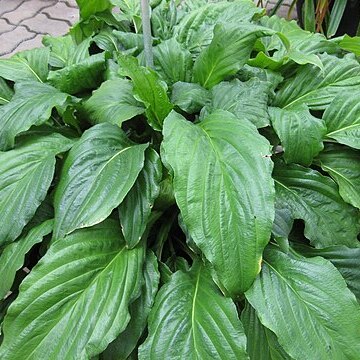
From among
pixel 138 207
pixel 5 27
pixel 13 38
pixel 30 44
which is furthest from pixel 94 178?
pixel 5 27

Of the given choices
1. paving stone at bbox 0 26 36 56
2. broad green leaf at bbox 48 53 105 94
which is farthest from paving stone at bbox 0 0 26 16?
broad green leaf at bbox 48 53 105 94

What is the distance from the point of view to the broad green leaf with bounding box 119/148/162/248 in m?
0.80

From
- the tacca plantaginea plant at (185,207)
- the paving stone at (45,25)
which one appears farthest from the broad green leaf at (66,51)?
the paving stone at (45,25)

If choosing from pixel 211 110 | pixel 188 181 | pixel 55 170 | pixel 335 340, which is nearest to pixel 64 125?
pixel 55 170

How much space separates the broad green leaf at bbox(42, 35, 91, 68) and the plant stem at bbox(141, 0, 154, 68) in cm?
17

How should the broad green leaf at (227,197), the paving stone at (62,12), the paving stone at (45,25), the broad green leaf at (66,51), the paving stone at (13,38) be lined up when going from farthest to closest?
1. the paving stone at (62,12)
2. the paving stone at (45,25)
3. the paving stone at (13,38)
4. the broad green leaf at (66,51)
5. the broad green leaf at (227,197)

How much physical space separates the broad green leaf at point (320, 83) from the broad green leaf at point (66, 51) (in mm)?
410

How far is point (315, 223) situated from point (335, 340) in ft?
0.73

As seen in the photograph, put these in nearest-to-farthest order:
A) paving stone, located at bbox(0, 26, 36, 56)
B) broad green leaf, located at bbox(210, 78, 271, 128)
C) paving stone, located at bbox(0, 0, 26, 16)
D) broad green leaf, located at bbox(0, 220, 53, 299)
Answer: broad green leaf, located at bbox(0, 220, 53, 299) → broad green leaf, located at bbox(210, 78, 271, 128) → paving stone, located at bbox(0, 26, 36, 56) → paving stone, located at bbox(0, 0, 26, 16)

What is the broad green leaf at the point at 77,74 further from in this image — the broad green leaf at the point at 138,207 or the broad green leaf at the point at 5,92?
the broad green leaf at the point at 138,207

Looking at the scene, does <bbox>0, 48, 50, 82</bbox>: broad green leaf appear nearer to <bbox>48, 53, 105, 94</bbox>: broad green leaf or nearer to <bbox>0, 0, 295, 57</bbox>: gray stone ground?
<bbox>48, 53, 105, 94</bbox>: broad green leaf

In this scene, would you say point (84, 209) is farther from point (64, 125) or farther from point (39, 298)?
point (64, 125)

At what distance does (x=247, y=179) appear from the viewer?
723 millimetres

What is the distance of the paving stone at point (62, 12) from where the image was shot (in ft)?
9.55
